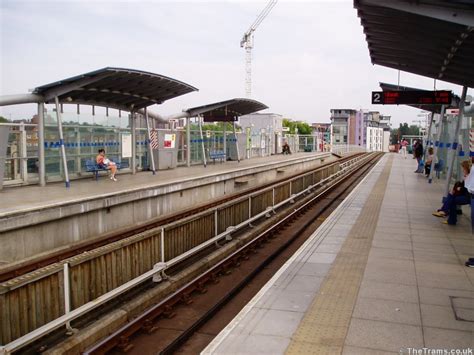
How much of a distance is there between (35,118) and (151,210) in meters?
5.46

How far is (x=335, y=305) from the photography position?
20.0 ft

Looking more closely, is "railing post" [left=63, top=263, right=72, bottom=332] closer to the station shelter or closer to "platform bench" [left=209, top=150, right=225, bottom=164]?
the station shelter

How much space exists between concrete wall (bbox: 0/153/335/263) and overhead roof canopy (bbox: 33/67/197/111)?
3.62 m

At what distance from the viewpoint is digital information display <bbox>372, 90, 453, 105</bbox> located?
13.3 m

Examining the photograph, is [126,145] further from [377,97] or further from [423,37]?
[423,37]

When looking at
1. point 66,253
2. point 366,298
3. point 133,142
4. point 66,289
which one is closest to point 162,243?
point 66,289

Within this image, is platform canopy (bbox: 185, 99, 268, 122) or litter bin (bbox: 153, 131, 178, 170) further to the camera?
platform canopy (bbox: 185, 99, 268, 122)

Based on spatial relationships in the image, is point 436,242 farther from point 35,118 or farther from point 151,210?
point 35,118

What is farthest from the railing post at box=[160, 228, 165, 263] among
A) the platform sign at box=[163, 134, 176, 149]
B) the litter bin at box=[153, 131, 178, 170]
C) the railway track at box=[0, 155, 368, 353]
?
the platform sign at box=[163, 134, 176, 149]

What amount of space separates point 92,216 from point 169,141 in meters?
11.5

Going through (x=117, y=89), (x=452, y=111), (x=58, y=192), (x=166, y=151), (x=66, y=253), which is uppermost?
(x=117, y=89)

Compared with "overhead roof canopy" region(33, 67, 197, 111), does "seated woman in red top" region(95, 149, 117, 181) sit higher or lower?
lower

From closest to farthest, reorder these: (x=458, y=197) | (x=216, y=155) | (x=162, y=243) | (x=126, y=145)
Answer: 1. (x=162, y=243)
2. (x=458, y=197)
3. (x=126, y=145)
4. (x=216, y=155)

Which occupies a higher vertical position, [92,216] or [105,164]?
[105,164]
